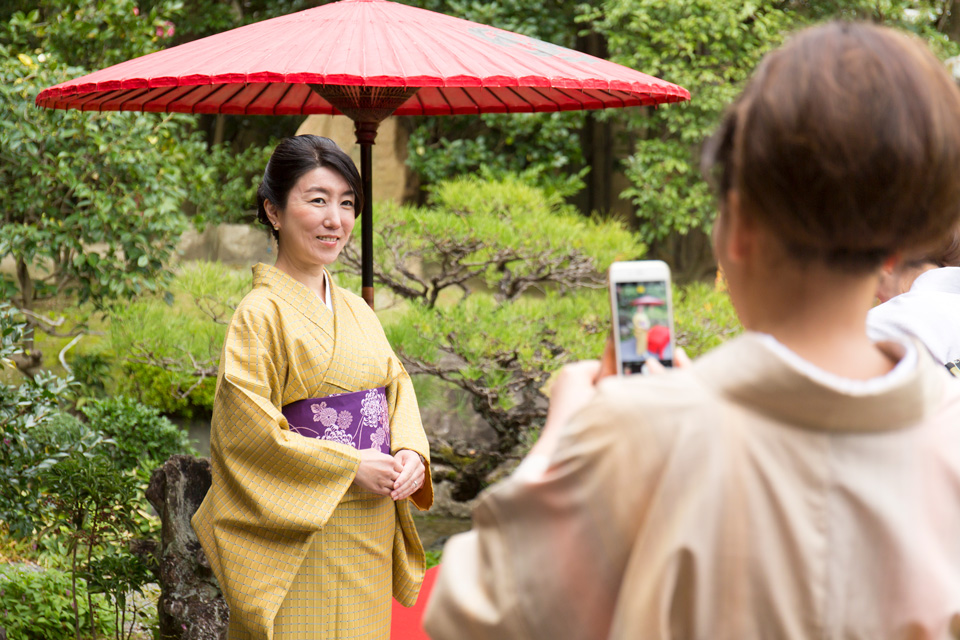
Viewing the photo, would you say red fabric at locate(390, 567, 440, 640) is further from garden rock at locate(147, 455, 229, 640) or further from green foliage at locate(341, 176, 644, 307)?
green foliage at locate(341, 176, 644, 307)

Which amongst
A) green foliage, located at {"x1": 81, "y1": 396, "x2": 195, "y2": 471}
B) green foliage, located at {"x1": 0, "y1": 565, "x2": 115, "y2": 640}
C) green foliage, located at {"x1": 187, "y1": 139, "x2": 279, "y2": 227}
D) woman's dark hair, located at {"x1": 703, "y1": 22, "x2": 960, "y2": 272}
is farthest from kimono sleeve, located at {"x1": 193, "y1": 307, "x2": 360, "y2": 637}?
green foliage, located at {"x1": 187, "y1": 139, "x2": 279, "y2": 227}

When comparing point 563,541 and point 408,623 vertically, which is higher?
point 563,541

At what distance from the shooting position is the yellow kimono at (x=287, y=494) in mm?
2385

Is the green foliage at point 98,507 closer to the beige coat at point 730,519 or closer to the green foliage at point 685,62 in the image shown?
the beige coat at point 730,519

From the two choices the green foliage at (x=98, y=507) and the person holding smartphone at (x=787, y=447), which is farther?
Answer: the green foliage at (x=98, y=507)

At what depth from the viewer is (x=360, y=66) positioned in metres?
2.30

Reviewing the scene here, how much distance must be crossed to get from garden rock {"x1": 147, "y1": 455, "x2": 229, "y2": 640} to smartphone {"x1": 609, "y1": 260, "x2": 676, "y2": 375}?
2579 mm

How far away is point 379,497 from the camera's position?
2617 mm

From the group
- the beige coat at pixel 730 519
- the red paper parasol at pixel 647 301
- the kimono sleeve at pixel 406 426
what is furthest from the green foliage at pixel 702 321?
the beige coat at pixel 730 519

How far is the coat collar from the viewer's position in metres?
0.86

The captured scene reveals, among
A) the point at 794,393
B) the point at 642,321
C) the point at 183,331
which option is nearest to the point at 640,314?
the point at 642,321

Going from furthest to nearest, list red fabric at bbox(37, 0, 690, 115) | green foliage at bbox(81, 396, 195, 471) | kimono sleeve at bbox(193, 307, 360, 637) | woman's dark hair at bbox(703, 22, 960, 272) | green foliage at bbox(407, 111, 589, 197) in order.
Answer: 1. green foliage at bbox(407, 111, 589, 197)
2. green foliage at bbox(81, 396, 195, 471)
3. kimono sleeve at bbox(193, 307, 360, 637)
4. red fabric at bbox(37, 0, 690, 115)
5. woman's dark hair at bbox(703, 22, 960, 272)

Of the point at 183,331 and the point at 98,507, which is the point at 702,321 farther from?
the point at 98,507

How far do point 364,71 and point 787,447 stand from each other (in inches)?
66.8
